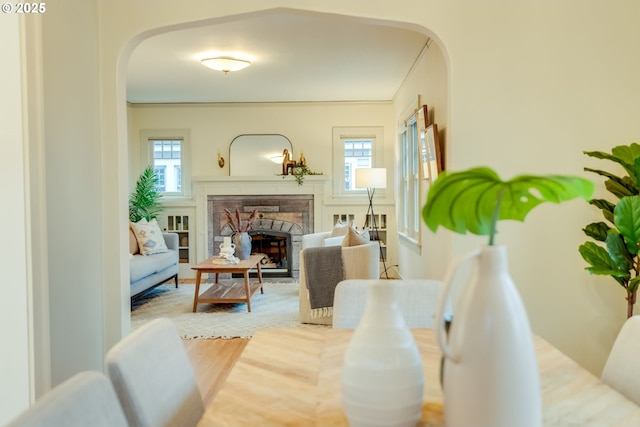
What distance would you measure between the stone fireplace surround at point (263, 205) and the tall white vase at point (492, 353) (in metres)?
6.12

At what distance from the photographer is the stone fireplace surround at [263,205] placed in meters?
6.94

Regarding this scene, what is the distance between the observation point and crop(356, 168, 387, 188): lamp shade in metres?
5.96

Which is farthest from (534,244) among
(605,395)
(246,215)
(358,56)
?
(246,215)

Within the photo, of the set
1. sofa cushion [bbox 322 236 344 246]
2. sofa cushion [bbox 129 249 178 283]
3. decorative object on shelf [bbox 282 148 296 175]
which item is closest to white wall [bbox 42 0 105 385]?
sofa cushion [bbox 129 249 178 283]

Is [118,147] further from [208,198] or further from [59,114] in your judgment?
[208,198]

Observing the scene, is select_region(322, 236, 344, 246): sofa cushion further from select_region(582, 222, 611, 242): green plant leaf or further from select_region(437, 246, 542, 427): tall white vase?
select_region(437, 246, 542, 427): tall white vase

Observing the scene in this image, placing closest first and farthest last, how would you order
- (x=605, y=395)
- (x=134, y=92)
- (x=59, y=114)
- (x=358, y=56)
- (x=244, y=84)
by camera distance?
(x=605, y=395)
(x=59, y=114)
(x=358, y=56)
(x=244, y=84)
(x=134, y=92)

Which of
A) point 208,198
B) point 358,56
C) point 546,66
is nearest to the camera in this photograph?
point 546,66

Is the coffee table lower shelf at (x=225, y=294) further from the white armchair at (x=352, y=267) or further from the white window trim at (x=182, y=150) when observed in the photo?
the white window trim at (x=182, y=150)

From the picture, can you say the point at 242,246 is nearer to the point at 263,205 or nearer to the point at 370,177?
the point at 263,205

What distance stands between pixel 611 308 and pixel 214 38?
11.7 ft

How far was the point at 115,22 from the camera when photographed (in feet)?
8.28

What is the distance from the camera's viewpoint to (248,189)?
696 centimetres

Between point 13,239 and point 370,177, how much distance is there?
4.45m
